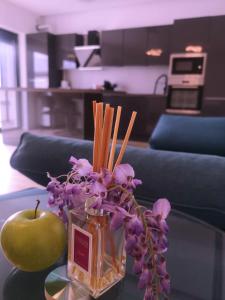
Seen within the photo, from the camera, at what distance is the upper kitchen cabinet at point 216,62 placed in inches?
155

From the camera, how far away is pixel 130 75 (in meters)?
5.32

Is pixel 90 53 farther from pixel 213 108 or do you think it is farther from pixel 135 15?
pixel 213 108

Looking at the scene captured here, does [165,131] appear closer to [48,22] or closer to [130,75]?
[130,75]

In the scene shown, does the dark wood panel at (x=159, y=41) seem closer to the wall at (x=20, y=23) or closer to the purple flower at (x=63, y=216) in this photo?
the wall at (x=20, y=23)

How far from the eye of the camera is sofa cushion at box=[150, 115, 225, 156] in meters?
1.55

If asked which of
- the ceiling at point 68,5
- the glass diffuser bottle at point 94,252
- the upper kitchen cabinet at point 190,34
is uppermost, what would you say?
the ceiling at point 68,5

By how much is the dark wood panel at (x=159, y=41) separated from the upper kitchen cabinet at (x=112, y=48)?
561 millimetres

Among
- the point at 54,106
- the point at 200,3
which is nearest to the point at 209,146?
the point at 54,106

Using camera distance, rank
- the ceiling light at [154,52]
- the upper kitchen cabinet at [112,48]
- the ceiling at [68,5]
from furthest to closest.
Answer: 1. the upper kitchen cabinet at [112,48]
2. the ceiling at [68,5]
3. the ceiling light at [154,52]

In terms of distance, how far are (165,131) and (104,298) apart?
1.36m

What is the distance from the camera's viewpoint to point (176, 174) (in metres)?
0.85

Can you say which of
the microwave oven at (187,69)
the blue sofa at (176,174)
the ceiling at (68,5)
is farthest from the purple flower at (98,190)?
the ceiling at (68,5)

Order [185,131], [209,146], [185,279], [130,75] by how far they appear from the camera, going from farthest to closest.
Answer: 1. [130,75]
2. [185,131]
3. [209,146]
4. [185,279]

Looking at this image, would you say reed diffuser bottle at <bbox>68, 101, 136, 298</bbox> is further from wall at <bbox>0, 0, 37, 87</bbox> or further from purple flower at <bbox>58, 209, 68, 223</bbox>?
wall at <bbox>0, 0, 37, 87</bbox>
